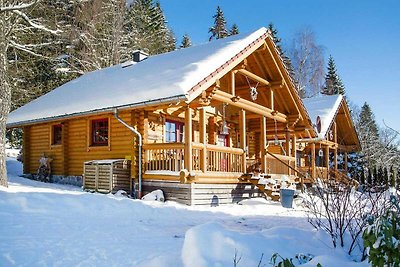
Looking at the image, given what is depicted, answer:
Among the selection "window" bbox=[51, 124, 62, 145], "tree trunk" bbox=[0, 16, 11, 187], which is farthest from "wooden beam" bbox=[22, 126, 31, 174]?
"tree trunk" bbox=[0, 16, 11, 187]

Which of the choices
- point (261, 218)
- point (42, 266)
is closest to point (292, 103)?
point (261, 218)

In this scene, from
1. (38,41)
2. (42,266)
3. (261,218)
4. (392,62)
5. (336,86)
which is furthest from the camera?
(336,86)

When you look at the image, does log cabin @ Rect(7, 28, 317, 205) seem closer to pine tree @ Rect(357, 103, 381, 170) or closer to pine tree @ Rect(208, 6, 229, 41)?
pine tree @ Rect(357, 103, 381, 170)

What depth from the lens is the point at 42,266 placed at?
185 inches

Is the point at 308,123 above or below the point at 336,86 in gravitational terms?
below

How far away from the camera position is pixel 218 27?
43.3m

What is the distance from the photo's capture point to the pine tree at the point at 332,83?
1705 inches

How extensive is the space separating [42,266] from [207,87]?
7681 mm

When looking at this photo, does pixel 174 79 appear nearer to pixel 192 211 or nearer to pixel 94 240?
pixel 192 211

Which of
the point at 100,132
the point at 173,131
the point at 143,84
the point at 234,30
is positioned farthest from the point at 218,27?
the point at 143,84

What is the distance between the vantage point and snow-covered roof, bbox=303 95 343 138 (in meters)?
21.6

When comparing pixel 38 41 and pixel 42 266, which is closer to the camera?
pixel 42 266

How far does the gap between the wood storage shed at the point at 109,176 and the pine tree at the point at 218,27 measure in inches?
1277

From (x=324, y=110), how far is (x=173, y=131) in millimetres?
11778
